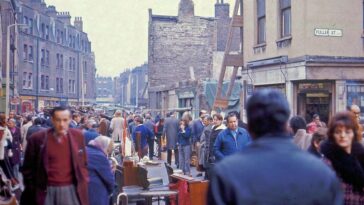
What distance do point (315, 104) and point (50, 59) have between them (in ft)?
157

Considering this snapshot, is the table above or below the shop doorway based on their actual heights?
below

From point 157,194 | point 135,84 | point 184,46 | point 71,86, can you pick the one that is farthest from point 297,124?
point 135,84

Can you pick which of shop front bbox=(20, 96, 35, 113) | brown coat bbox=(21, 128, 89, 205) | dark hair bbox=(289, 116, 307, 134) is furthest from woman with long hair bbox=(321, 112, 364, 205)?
shop front bbox=(20, 96, 35, 113)

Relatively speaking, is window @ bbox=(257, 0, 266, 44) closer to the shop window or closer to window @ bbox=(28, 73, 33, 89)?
the shop window

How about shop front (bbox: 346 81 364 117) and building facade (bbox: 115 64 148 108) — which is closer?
shop front (bbox: 346 81 364 117)

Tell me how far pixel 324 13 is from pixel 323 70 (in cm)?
173

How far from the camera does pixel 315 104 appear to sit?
17781mm

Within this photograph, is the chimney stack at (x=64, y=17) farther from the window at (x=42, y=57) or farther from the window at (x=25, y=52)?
the window at (x=25, y=52)

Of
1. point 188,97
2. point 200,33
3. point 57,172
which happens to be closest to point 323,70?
point 57,172

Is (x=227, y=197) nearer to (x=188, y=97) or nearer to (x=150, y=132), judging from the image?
(x=150, y=132)

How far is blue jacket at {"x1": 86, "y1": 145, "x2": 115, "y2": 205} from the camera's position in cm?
685

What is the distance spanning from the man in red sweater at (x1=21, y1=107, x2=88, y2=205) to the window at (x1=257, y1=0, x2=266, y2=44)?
14.6m

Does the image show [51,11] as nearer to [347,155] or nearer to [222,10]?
[222,10]

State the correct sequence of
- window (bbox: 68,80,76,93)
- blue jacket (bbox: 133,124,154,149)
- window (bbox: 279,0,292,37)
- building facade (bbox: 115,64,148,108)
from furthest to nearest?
1. building facade (bbox: 115,64,148,108)
2. window (bbox: 68,80,76,93)
3. blue jacket (bbox: 133,124,154,149)
4. window (bbox: 279,0,292,37)
